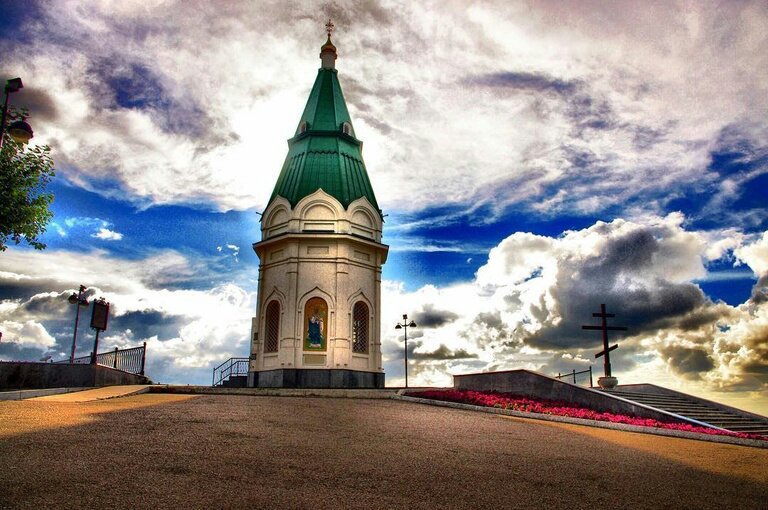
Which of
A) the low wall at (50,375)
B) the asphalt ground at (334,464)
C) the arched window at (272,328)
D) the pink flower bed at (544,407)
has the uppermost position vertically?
the arched window at (272,328)

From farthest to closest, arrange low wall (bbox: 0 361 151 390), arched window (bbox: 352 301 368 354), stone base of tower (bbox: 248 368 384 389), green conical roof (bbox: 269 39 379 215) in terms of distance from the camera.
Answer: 1. green conical roof (bbox: 269 39 379 215)
2. arched window (bbox: 352 301 368 354)
3. stone base of tower (bbox: 248 368 384 389)
4. low wall (bbox: 0 361 151 390)

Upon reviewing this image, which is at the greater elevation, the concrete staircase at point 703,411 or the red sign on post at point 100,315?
the red sign on post at point 100,315

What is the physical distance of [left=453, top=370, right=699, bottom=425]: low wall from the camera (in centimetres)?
1727

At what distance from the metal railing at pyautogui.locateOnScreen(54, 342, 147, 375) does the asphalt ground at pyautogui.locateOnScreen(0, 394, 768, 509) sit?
11017 mm

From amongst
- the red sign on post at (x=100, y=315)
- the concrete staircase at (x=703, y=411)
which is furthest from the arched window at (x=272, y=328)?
the concrete staircase at (x=703, y=411)

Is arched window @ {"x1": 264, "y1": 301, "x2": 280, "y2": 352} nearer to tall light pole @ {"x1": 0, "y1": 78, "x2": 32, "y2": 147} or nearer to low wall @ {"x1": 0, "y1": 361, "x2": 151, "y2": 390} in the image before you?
low wall @ {"x1": 0, "y1": 361, "x2": 151, "y2": 390}

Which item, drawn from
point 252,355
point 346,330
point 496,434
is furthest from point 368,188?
point 496,434

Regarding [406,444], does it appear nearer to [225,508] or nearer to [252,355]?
[225,508]

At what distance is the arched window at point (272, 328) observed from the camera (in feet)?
90.1

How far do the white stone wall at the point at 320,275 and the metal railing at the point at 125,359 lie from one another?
4.98m

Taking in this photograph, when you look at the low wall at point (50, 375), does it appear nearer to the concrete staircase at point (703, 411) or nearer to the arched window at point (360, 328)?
the arched window at point (360, 328)

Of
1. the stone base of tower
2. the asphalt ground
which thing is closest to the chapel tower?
the stone base of tower

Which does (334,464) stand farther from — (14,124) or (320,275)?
(320,275)

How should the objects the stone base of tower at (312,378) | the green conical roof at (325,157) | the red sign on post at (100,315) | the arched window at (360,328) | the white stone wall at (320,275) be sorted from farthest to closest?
the green conical roof at (325,157)
the arched window at (360,328)
the white stone wall at (320,275)
the stone base of tower at (312,378)
the red sign on post at (100,315)
